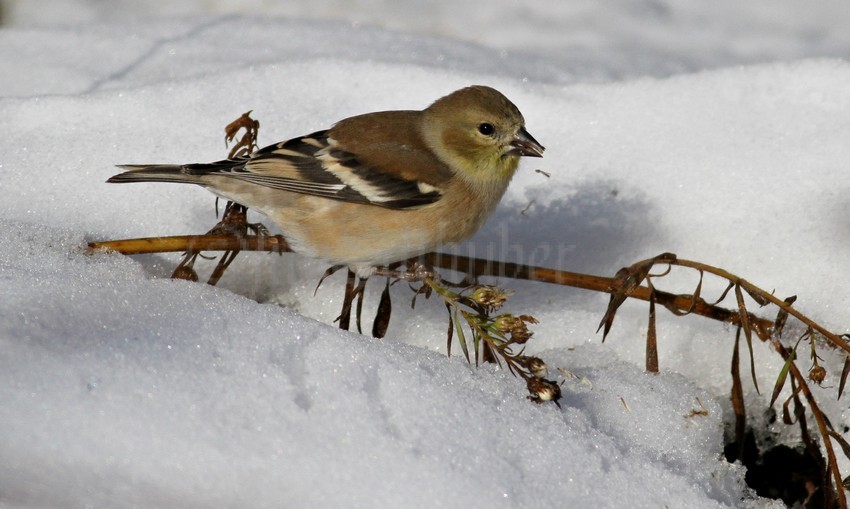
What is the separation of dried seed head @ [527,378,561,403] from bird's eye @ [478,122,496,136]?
1331 millimetres

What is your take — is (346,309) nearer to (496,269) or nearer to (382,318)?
(382,318)

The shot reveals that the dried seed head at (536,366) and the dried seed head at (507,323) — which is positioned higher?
the dried seed head at (507,323)

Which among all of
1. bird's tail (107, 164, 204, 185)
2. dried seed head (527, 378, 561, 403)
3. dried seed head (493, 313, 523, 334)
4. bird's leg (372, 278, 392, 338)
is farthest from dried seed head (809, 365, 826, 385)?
bird's tail (107, 164, 204, 185)

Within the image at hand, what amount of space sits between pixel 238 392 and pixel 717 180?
2491 mm

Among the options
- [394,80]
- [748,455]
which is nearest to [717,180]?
[748,455]

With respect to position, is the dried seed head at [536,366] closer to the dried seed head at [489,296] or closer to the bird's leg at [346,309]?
the dried seed head at [489,296]

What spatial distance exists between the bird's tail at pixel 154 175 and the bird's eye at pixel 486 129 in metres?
1.13

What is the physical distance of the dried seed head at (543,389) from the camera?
2.44 metres

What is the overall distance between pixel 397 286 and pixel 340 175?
2.02 feet

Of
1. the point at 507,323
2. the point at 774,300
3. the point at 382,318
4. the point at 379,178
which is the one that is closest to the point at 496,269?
the point at 382,318

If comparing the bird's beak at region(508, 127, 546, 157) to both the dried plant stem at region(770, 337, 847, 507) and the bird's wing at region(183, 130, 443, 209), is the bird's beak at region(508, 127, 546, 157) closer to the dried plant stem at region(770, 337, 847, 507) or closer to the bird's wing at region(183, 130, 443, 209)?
the bird's wing at region(183, 130, 443, 209)

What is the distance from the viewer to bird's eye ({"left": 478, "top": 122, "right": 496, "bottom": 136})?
3484mm

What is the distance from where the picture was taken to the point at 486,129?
3.49 m

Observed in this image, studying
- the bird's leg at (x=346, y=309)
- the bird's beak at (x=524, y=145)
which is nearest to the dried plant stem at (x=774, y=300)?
the bird's beak at (x=524, y=145)
